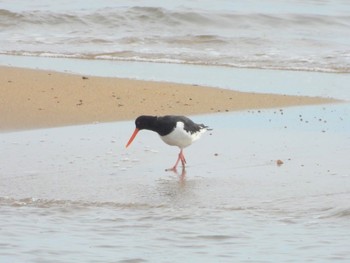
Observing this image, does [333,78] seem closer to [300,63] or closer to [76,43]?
[300,63]

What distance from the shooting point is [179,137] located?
30.4 feet

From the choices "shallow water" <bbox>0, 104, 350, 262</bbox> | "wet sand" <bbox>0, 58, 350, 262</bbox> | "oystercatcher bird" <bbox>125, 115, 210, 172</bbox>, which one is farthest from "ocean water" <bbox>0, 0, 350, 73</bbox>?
"oystercatcher bird" <bbox>125, 115, 210, 172</bbox>

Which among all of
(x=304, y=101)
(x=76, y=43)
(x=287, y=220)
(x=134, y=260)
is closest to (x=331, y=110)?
(x=304, y=101)

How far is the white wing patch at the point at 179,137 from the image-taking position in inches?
364

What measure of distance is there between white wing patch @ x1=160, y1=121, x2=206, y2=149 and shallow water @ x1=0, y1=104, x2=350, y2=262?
0.61ft

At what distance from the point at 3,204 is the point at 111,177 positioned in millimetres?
1148

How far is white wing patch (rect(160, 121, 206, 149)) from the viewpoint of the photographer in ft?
30.4

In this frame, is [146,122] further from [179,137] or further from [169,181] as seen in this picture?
[169,181]

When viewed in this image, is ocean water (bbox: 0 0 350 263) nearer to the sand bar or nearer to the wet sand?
the wet sand

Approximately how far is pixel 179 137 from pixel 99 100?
3.04 m

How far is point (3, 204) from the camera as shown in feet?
25.3

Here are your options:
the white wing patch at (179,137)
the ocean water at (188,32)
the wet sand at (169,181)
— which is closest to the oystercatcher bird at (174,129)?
the white wing patch at (179,137)

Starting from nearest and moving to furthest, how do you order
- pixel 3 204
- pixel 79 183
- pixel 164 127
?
pixel 3 204
pixel 79 183
pixel 164 127

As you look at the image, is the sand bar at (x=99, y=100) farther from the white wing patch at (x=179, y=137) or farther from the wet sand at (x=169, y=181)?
the white wing patch at (x=179, y=137)
